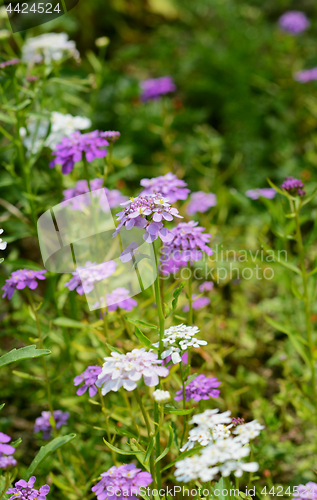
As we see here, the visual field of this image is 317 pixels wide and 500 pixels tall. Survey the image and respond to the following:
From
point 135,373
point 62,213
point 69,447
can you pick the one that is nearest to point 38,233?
point 62,213

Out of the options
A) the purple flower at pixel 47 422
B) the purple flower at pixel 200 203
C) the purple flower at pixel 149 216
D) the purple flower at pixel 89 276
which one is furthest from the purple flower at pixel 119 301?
the purple flower at pixel 200 203

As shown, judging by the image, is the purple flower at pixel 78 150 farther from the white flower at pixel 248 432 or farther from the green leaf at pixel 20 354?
the white flower at pixel 248 432

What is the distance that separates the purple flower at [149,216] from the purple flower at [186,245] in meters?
0.25

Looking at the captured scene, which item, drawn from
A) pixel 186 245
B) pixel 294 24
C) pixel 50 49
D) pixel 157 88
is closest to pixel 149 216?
pixel 186 245

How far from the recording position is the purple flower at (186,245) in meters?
1.46

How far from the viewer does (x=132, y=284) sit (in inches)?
79.1

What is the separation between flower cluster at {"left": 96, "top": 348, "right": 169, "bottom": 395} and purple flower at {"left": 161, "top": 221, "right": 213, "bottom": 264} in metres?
0.40

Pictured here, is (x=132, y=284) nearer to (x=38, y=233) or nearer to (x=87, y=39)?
(x=38, y=233)

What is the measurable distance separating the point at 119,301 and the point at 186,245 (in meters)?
0.34

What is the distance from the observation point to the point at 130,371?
1133 mm

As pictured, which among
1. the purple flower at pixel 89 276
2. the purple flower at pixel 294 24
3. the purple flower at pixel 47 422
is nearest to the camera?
the purple flower at pixel 89 276

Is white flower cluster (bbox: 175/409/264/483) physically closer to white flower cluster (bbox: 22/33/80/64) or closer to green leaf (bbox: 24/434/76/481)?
green leaf (bbox: 24/434/76/481)

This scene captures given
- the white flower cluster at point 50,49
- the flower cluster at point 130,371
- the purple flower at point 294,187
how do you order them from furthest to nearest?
the white flower cluster at point 50,49
the purple flower at point 294,187
the flower cluster at point 130,371

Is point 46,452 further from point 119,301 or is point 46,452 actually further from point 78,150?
point 78,150
